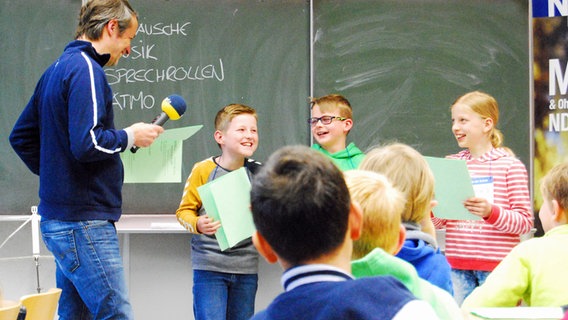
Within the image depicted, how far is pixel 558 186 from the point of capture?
2207 millimetres

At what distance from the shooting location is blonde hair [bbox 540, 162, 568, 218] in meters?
2.19

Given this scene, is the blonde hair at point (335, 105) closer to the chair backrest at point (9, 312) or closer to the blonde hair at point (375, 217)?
the chair backrest at point (9, 312)

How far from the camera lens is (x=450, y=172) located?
285 centimetres

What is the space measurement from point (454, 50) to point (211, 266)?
189 cm

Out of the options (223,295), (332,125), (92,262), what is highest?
(332,125)

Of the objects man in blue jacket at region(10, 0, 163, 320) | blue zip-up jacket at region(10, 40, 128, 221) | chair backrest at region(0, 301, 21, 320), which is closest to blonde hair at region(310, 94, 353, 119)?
man in blue jacket at region(10, 0, 163, 320)

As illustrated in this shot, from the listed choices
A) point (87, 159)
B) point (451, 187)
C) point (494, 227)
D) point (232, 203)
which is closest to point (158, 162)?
point (232, 203)

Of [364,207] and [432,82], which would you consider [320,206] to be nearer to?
[364,207]

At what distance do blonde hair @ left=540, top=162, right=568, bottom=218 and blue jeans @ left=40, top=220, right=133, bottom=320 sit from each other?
1430 millimetres

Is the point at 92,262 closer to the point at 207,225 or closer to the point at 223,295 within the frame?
the point at 207,225

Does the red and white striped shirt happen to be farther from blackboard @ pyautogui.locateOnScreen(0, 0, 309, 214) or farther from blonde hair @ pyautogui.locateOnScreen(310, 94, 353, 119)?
blackboard @ pyautogui.locateOnScreen(0, 0, 309, 214)

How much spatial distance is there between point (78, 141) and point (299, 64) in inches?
76.9

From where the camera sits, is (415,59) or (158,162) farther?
(415,59)

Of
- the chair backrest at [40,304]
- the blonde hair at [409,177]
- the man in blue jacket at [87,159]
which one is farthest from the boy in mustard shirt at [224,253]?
the blonde hair at [409,177]
